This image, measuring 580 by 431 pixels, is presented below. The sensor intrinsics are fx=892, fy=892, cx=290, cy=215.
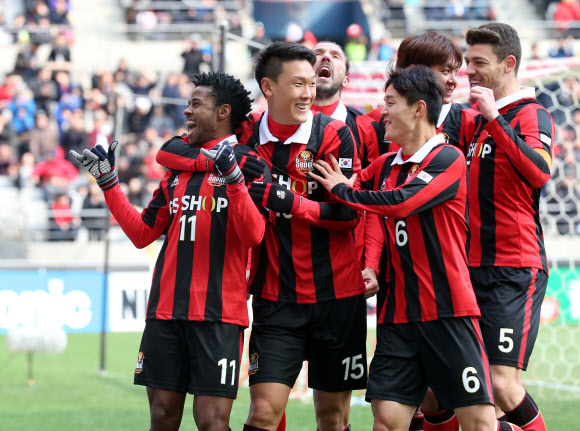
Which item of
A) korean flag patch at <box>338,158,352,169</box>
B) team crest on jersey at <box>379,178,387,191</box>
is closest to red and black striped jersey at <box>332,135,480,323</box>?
team crest on jersey at <box>379,178,387,191</box>

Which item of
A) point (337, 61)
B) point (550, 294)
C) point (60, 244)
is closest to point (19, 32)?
point (60, 244)

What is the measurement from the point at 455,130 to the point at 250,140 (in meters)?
1.17

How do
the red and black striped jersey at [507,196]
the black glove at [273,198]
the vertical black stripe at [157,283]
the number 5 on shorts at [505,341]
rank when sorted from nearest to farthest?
the black glove at [273,198], the vertical black stripe at [157,283], the number 5 on shorts at [505,341], the red and black striped jersey at [507,196]

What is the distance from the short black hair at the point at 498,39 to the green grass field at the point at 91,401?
11.2ft

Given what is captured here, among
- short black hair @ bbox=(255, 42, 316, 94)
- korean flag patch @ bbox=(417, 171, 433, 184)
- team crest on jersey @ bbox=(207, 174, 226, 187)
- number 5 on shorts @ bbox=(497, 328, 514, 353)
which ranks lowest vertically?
number 5 on shorts @ bbox=(497, 328, 514, 353)

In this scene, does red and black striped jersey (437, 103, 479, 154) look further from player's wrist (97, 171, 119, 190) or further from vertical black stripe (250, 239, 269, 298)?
player's wrist (97, 171, 119, 190)

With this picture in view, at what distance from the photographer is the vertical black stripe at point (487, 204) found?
4785 millimetres

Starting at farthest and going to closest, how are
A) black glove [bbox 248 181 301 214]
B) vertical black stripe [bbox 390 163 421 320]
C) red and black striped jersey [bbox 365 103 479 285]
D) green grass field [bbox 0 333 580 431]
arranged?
green grass field [bbox 0 333 580 431], red and black striped jersey [bbox 365 103 479 285], black glove [bbox 248 181 301 214], vertical black stripe [bbox 390 163 421 320]

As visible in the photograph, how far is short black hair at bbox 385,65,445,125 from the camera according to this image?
4391mm

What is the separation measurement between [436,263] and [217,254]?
1.09 metres

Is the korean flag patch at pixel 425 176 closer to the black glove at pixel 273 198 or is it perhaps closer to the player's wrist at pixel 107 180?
the black glove at pixel 273 198

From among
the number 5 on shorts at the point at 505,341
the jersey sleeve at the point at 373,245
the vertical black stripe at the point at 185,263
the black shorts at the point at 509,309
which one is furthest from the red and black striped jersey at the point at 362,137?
the vertical black stripe at the point at 185,263

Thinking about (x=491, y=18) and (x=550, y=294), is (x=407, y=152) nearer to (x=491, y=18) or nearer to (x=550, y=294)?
(x=550, y=294)

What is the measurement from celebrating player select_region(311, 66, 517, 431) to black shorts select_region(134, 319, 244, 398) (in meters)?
0.71
